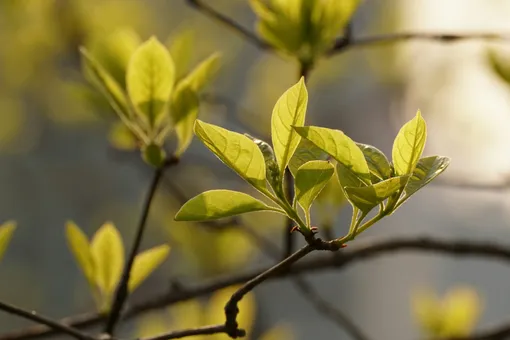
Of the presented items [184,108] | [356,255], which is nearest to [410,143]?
[184,108]

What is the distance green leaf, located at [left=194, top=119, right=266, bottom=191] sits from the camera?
0.21 m

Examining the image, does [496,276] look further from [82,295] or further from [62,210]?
[62,210]

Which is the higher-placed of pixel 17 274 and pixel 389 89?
pixel 389 89

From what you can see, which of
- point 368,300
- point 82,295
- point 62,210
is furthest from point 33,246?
point 368,300

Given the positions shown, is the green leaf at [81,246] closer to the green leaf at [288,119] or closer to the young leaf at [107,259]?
the young leaf at [107,259]

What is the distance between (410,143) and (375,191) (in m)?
0.03

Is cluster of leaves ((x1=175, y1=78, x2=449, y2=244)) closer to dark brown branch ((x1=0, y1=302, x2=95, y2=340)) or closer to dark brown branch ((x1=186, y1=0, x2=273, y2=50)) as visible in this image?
dark brown branch ((x1=0, y1=302, x2=95, y2=340))

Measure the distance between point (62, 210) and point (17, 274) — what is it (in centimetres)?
77

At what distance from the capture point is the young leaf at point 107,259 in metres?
0.36

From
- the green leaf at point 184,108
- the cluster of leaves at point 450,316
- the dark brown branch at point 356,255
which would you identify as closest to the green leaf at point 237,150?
the green leaf at point 184,108

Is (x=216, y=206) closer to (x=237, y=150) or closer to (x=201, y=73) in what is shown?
(x=237, y=150)

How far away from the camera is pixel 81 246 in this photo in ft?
1.12

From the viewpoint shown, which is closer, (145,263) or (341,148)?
(341,148)

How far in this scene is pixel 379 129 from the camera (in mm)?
1943
